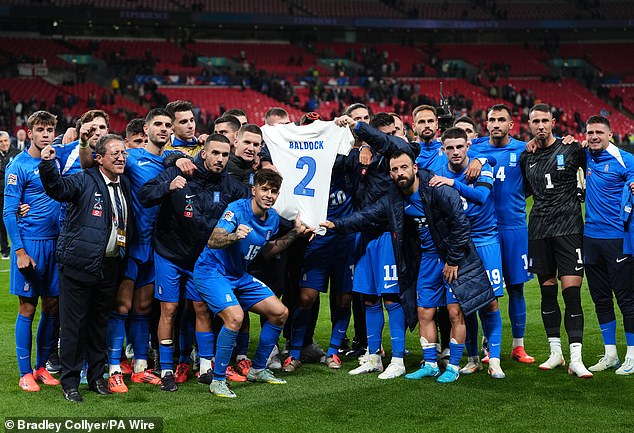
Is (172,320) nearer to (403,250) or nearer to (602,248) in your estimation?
(403,250)

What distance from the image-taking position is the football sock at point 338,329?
8.36 m

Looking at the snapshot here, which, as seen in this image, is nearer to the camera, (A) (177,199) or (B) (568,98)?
(A) (177,199)

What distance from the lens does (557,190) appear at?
8.10 metres

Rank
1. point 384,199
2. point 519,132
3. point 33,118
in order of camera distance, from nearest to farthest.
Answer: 1. point 33,118
2. point 384,199
3. point 519,132

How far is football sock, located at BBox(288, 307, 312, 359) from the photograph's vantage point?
823cm

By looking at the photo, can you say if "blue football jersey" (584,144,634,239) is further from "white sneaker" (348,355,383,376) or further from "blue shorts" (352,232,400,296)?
"white sneaker" (348,355,383,376)

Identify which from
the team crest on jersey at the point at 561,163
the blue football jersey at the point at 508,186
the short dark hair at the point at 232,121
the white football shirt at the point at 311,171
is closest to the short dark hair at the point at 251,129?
the white football shirt at the point at 311,171

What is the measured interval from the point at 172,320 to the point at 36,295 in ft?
3.89

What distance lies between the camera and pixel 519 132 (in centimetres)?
3662

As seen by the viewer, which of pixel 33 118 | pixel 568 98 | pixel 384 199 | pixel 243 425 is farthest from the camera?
pixel 568 98

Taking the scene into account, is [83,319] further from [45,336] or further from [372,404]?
[372,404]

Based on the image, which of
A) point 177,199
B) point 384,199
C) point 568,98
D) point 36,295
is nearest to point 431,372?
point 384,199

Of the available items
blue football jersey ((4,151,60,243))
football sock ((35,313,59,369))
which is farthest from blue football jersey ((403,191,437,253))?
football sock ((35,313,59,369))

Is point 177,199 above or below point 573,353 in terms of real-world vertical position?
above
